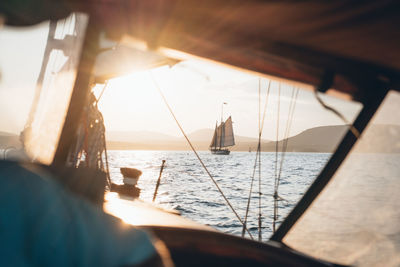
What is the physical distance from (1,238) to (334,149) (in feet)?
9.93

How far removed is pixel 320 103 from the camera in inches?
90.0

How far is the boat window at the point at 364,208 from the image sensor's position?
2.79 meters

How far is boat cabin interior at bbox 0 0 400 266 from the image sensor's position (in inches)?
56.7

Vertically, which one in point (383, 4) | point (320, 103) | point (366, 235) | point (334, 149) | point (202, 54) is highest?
point (383, 4)

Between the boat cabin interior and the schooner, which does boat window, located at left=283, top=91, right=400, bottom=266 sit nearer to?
the boat cabin interior

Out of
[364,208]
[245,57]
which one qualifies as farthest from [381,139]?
[245,57]

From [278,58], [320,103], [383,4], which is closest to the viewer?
[383,4]

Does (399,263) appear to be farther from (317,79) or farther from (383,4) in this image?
(383,4)

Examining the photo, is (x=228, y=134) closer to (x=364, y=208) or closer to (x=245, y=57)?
(x=364, y=208)

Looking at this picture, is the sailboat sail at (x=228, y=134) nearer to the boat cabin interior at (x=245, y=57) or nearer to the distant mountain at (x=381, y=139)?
the distant mountain at (x=381, y=139)

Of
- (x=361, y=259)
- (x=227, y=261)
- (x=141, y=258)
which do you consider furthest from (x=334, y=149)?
(x=141, y=258)

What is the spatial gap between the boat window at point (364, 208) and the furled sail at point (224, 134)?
202 ft

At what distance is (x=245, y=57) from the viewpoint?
6.27ft

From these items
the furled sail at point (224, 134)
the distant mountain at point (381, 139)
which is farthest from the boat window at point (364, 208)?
the furled sail at point (224, 134)
